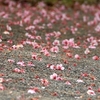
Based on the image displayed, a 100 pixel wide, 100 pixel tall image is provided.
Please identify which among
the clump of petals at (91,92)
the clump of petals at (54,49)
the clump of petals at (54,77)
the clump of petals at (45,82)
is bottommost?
the clump of petals at (91,92)

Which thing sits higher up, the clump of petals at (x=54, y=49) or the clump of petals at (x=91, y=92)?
the clump of petals at (x=54, y=49)

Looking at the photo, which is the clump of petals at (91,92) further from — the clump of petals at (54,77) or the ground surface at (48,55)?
the clump of petals at (54,77)

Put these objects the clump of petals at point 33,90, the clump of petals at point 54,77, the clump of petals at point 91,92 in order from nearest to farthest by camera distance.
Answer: the clump of petals at point 33,90
the clump of petals at point 91,92
the clump of petals at point 54,77

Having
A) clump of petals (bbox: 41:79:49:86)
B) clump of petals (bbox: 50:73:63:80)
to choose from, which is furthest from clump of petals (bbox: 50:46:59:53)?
clump of petals (bbox: 41:79:49:86)

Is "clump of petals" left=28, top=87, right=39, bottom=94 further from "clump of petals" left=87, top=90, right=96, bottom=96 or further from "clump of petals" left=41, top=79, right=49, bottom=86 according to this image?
"clump of petals" left=87, top=90, right=96, bottom=96

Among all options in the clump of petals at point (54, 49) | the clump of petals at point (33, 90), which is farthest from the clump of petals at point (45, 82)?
the clump of petals at point (54, 49)

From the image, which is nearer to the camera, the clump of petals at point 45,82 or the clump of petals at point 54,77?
the clump of petals at point 45,82

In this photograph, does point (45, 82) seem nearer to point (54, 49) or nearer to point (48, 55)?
point (48, 55)

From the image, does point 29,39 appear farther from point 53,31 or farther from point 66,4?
point 66,4

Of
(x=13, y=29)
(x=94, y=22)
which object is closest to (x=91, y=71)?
(x=13, y=29)
